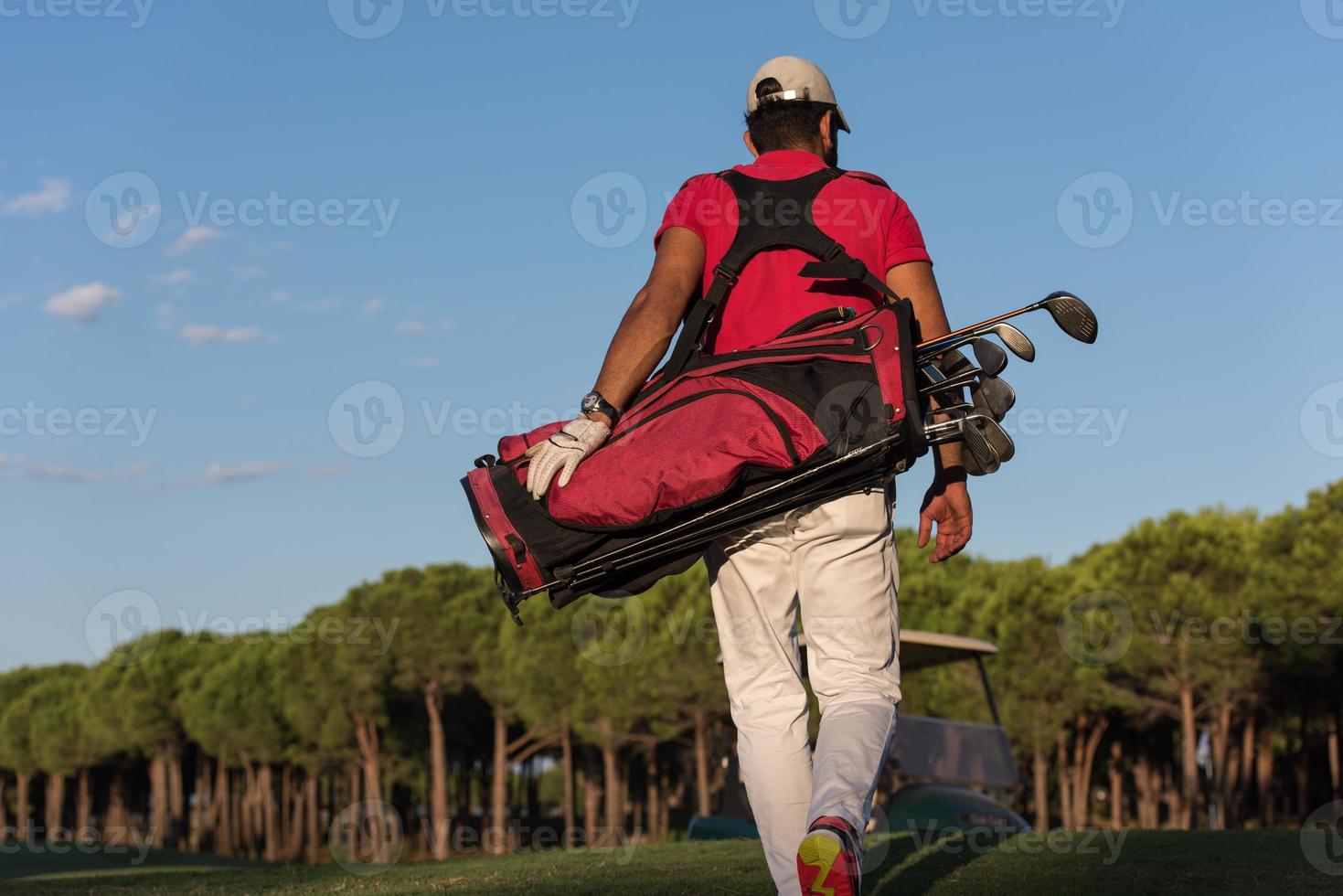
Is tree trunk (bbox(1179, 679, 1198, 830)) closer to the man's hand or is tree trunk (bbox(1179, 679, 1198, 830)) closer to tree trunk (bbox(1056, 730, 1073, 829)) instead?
tree trunk (bbox(1056, 730, 1073, 829))

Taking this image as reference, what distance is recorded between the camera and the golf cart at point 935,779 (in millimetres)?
14977

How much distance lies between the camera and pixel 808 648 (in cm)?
419

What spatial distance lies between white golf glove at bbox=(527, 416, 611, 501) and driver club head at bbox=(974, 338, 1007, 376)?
3.85 feet

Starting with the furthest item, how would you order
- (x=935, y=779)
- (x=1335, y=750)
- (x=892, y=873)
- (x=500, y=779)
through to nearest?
(x=500, y=779), (x=1335, y=750), (x=935, y=779), (x=892, y=873)

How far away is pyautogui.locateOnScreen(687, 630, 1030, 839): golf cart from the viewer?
1498 centimetres

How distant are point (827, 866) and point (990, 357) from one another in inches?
64.1

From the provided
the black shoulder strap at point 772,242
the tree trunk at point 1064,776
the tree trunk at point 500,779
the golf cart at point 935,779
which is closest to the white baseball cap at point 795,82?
the black shoulder strap at point 772,242

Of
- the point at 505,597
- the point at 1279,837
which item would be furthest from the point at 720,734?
the point at 505,597

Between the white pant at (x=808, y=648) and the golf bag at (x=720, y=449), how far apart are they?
16 centimetres

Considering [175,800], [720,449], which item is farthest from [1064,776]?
[175,800]

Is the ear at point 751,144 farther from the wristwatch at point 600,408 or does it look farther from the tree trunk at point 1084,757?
the tree trunk at point 1084,757

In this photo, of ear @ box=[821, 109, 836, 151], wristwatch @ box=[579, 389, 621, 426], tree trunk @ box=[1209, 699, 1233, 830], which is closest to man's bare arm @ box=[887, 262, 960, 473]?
ear @ box=[821, 109, 836, 151]

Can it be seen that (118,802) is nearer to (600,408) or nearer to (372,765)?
(372,765)

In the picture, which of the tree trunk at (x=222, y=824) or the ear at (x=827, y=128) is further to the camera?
the tree trunk at (x=222, y=824)
